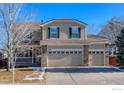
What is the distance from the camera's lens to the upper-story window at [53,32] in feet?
61.8

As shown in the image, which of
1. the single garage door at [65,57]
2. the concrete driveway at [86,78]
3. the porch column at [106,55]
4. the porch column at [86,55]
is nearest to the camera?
the concrete driveway at [86,78]

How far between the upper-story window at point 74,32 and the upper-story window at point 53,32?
984 mm

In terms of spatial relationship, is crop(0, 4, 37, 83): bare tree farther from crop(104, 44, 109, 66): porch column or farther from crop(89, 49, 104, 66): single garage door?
crop(89, 49, 104, 66): single garage door

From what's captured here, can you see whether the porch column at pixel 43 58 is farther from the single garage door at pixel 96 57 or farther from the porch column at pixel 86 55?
the single garage door at pixel 96 57

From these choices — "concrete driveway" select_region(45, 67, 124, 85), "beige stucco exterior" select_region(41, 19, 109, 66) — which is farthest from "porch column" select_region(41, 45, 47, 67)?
"concrete driveway" select_region(45, 67, 124, 85)

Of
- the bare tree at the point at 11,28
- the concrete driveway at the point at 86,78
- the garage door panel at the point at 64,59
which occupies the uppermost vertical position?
the bare tree at the point at 11,28

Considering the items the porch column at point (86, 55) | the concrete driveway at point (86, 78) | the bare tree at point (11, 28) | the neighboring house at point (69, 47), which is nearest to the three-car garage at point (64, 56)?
the neighboring house at point (69, 47)

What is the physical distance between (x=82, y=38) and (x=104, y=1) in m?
11.6

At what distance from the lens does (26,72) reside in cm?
1120

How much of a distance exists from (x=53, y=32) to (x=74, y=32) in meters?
1.50

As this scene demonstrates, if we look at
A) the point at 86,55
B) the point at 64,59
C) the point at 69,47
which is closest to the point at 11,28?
the point at 64,59

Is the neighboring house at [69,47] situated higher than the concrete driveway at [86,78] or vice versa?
the neighboring house at [69,47]

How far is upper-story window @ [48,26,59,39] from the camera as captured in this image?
61.8 feet
